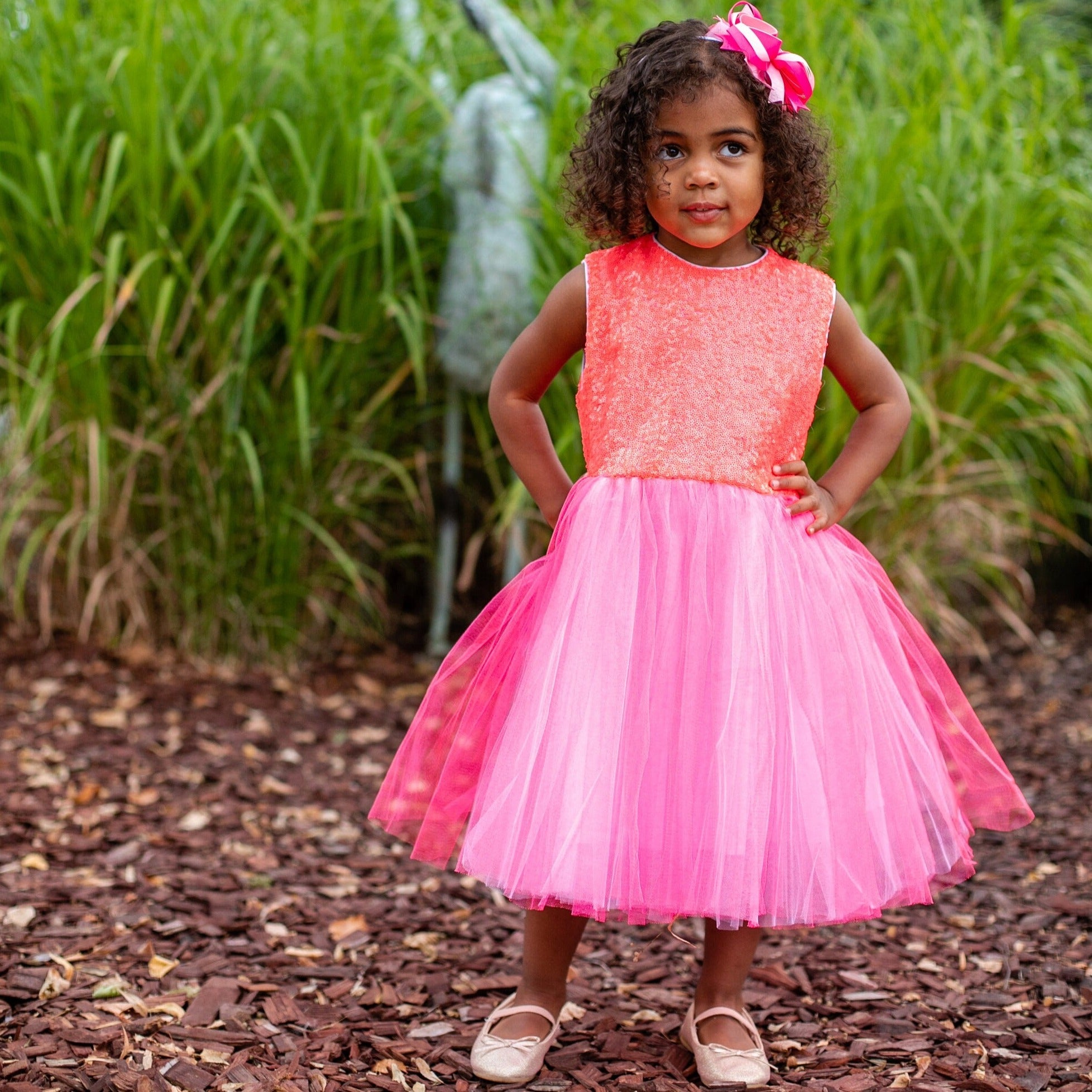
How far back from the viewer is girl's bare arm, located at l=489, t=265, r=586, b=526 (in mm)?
1572

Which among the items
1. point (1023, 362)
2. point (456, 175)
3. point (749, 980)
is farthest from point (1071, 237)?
point (749, 980)

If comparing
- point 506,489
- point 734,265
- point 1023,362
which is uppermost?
point 734,265

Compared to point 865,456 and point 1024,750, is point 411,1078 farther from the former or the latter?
point 1024,750

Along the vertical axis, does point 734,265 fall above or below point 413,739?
above

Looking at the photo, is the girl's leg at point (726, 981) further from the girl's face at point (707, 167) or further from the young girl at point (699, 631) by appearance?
the girl's face at point (707, 167)

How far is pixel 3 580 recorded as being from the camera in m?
3.50

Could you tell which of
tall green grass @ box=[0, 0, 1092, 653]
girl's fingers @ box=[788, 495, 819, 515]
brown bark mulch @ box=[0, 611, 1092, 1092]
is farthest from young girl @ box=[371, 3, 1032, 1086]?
tall green grass @ box=[0, 0, 1092, 653]

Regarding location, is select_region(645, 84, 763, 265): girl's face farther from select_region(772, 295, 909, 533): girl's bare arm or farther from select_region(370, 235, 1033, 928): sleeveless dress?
select_region(772, 295, 909, 533): girl's bare arm

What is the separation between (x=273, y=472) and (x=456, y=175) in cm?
92

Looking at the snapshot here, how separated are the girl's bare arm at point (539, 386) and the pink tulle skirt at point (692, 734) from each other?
0.09m

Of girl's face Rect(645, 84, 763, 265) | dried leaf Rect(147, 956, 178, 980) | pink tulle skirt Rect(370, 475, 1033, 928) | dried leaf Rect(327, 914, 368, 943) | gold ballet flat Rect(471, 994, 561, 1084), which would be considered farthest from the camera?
dried leaf Rect(327, 914, 368, 943)

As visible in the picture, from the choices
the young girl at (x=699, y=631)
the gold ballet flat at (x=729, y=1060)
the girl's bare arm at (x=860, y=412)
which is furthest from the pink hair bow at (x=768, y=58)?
the gold ballet flat at (x=729, y=1060)

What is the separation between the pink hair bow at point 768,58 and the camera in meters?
1.46

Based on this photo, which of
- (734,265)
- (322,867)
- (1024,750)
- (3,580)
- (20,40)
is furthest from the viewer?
(3,580)
